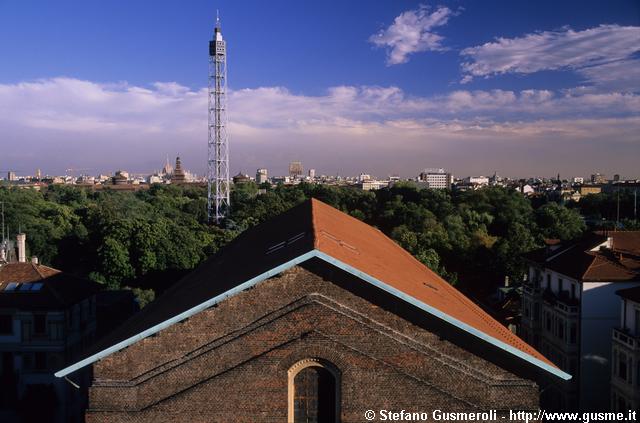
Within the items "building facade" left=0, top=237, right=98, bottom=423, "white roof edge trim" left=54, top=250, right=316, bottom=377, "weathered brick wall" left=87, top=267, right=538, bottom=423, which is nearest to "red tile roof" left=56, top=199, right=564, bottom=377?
"white roof edge trim" left=54, top=250, right=316, bottom=377

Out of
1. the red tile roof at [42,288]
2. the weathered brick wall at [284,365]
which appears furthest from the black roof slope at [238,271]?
the red tile roof at [42,288]

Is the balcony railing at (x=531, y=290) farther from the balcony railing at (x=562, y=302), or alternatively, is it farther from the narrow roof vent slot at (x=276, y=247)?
the narrow roof vent slot at (x=276, y=247)

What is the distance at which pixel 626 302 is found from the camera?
22656 millimetres

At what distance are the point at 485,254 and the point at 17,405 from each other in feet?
138

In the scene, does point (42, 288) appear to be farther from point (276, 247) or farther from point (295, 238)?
point (295, 238)

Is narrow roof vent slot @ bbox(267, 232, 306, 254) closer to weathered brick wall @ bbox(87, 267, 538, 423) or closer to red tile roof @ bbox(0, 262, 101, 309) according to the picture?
weathered brick wall @ bbox(87, 267, 538, 423)

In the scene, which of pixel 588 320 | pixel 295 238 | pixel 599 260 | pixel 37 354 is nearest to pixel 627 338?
pixel 588 320

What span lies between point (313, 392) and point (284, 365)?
86cm


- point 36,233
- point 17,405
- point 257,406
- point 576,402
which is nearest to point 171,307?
point 257,406

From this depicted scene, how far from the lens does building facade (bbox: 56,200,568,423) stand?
11.7 m

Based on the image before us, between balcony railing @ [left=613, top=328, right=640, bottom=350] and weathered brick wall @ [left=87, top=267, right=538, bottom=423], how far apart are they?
12279 millimetres

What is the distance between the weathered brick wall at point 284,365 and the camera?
1166 cm

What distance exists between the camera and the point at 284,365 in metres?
11.7

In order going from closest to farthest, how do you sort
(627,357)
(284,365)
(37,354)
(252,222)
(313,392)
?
(284,365)
(313,392)
(627,357)
(37,354)
(252,222)
